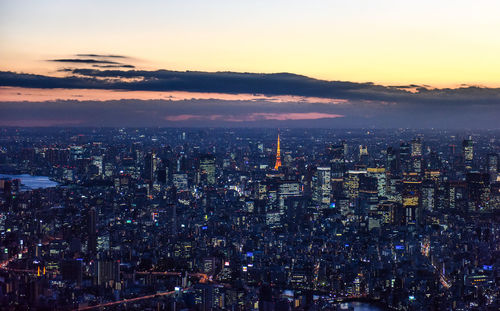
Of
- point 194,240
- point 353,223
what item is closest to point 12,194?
point 194,240

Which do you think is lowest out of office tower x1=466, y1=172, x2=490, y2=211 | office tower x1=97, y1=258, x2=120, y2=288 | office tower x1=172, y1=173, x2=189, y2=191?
office tower x1=172, y1=173, x2=189, y2=191

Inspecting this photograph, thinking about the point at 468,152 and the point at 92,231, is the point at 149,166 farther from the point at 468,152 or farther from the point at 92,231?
the point at 468,152

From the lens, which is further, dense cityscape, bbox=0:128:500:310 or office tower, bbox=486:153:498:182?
office tower, bbox=486:153:498:182

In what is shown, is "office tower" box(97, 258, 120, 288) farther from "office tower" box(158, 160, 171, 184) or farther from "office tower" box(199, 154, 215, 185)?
"office tower" box(199, 154, 215, 185)

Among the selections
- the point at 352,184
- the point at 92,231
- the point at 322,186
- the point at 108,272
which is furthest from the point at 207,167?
the point at 108,272

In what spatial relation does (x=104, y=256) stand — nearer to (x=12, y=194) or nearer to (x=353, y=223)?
(x=12, y=194)

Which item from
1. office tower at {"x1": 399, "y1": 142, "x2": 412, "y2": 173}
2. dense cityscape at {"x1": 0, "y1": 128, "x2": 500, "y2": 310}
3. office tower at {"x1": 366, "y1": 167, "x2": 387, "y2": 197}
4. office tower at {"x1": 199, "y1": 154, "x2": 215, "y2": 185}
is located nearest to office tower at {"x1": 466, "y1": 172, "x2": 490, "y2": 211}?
dense cityscape at {"x1": 0, "y1": 128, "x2": 500, "y2": 310}

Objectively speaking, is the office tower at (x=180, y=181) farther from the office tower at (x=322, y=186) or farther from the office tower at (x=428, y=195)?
the office tower at (x=428, y=195)
